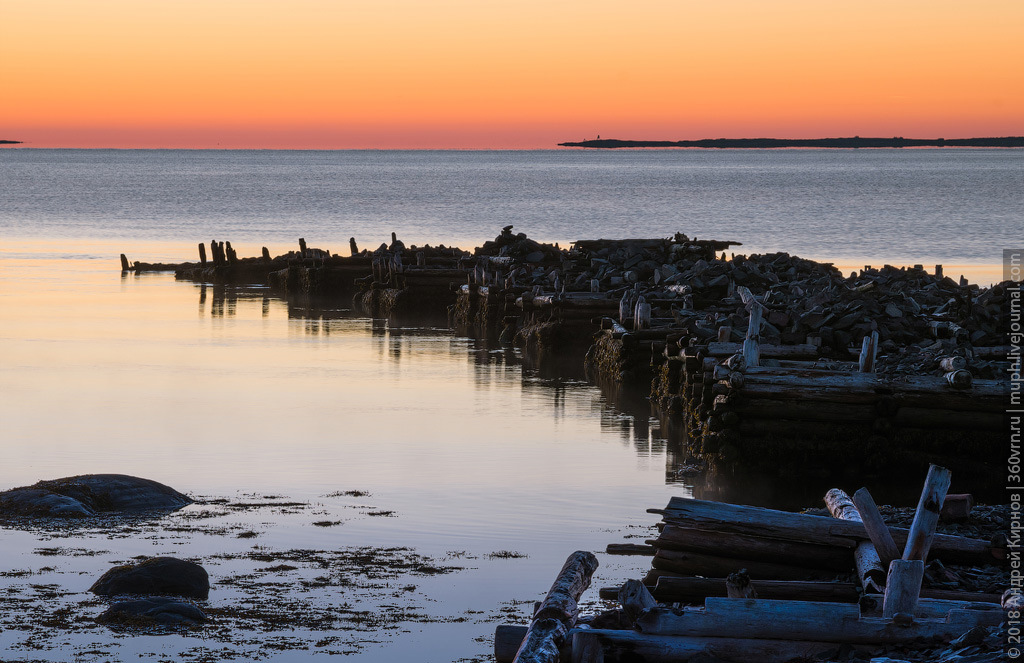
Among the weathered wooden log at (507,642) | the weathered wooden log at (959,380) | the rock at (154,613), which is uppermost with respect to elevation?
the weathered wooden log at (959,380)

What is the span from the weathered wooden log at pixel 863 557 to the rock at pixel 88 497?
771 centimetres

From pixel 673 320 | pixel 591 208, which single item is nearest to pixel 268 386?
pixel 673 320

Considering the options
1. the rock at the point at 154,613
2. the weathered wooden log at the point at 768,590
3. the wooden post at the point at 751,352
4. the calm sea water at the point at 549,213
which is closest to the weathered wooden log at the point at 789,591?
the weathered wooden log at the point at 768,590

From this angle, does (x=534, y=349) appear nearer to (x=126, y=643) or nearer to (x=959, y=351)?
(x=959, y=351)

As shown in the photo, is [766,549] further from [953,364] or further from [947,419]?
[953,364]

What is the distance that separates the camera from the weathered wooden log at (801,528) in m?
10.9

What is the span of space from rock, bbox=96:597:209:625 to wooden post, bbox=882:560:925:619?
19.2ft

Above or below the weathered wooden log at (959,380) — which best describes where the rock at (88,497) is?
below

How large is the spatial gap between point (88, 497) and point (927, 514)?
9609 millimetres

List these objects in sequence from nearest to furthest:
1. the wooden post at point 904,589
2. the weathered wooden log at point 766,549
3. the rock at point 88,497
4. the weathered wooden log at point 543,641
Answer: the weathered wooden log at point 543,641, the wooden post at point 904,589, the weathered wooden log at point 766,549, the rock at point 88,497

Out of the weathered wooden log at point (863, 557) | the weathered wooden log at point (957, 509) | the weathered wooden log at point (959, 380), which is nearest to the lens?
the weathered wooden log at point (863, 557)

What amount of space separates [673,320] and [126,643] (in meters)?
17.8

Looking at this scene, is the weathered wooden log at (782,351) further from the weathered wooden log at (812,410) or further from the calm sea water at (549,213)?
the calm sea water at (549,213)

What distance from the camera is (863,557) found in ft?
34.1
